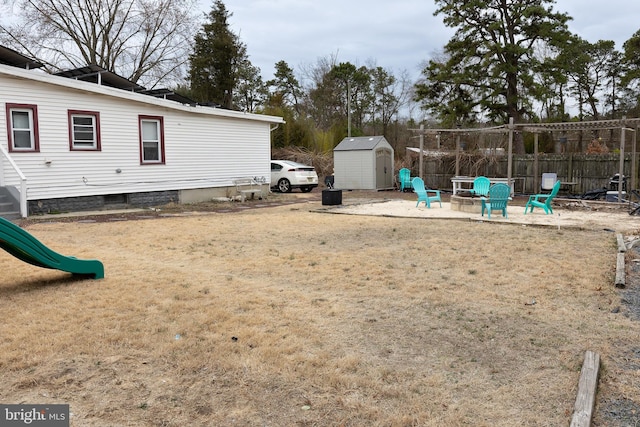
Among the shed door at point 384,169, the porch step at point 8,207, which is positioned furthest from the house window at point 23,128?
the shed door at point 384,169

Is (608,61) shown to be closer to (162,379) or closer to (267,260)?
(267,260)

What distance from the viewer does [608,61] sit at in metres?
27.6

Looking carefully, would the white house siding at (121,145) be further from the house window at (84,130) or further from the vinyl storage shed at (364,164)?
the vinyl storage shed at (364,164)

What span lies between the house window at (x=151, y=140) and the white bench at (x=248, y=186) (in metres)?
3.19

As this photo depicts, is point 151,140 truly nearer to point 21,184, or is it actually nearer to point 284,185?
point 21,184

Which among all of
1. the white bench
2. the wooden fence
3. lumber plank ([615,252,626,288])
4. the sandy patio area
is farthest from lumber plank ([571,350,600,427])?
the white bench

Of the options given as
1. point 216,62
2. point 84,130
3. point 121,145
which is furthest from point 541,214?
point 216,62

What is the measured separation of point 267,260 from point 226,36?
110 ft

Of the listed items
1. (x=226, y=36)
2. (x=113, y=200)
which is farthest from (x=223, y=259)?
(x=226, y=36)

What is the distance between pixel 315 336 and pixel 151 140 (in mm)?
12467

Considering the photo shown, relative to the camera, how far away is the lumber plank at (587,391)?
2.54m

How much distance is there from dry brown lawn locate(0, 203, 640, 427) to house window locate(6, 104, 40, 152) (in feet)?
19.6

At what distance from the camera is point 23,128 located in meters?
11.8

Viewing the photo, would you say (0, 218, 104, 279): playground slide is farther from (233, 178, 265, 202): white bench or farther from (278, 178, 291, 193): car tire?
(278, 178, 291, 193): car tire
